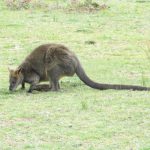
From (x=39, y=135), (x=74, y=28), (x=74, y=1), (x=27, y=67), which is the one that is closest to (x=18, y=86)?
(x=27, y=67)

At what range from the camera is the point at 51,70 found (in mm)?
9906

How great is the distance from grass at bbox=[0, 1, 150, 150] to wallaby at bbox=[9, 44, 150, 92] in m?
0.16

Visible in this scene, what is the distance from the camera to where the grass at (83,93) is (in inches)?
284

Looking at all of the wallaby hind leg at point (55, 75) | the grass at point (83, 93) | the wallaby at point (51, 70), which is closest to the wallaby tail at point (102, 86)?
the wallaby at point (51, 70)

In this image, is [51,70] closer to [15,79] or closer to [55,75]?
[55,75]

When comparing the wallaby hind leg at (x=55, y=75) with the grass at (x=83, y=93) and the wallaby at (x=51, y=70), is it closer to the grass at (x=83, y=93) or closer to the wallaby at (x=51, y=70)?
the wallaby at (x=51, y=70)

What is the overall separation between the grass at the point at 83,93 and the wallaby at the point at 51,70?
16 cm

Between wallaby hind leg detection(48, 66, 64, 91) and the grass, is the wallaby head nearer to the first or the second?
the grass

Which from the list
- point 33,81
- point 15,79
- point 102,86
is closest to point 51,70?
point 33,81

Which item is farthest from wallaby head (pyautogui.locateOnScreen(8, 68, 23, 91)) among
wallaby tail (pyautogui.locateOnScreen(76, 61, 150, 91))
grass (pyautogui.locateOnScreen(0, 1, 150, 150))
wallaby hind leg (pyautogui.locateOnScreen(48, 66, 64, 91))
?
wallaby tail (pyautogui.locateOnScreen(76, 61, 150, 91))

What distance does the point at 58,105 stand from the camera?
8.80 m

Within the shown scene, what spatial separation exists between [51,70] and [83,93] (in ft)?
2.02

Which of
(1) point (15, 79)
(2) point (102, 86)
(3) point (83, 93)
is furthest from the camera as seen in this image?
(1) point (15, 79)

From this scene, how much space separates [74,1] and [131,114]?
10.6m
